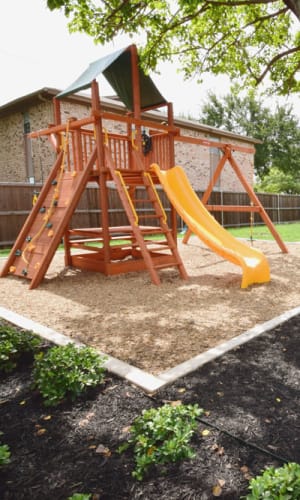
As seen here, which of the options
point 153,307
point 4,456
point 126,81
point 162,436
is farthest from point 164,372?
point 126,81

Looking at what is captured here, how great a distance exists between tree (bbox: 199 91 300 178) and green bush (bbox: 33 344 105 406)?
41.9m

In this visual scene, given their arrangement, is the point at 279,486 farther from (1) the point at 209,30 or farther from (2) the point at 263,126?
(2) the point at 263,126

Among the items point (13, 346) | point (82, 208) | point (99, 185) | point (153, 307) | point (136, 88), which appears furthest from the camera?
point (82, 208)

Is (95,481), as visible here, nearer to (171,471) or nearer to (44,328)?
(171,471)

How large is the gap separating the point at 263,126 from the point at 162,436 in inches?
1761

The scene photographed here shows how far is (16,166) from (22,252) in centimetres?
1087

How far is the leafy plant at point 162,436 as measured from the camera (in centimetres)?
173

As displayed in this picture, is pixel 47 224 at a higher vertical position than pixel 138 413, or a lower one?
higher

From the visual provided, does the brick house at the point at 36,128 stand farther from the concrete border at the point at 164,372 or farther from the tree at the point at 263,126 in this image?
the tree at the point at 263,126

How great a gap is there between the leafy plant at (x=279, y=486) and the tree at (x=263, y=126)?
42656 mm

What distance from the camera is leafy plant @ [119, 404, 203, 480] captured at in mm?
1726

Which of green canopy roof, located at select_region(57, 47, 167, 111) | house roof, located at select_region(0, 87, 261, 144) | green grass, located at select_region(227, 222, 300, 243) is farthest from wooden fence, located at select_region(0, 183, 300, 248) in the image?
A: green canopy roof, located at select_region(57, 47, 167, 111)

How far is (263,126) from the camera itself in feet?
137

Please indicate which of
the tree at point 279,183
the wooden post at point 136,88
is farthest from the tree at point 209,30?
the tree at point 279,183
